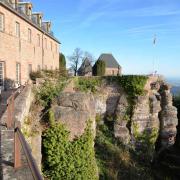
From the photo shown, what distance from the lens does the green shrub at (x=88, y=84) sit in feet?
66.3

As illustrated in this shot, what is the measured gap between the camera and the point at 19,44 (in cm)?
2234

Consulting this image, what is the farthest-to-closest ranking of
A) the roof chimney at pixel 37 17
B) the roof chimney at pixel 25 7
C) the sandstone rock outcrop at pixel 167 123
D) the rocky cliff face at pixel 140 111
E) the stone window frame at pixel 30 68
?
the roof chimney at pixel 37 17 → the roof chimney at pixel 25 7 → the stone window frame at pixel 30 68 → the sandstone rock outcrop at pixel 167 123 → the rocky cliff face at pixel 140 111

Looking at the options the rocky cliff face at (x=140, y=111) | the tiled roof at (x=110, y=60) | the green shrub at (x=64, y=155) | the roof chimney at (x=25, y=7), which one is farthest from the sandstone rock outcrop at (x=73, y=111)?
the tiled roof at (x=110, y=60)

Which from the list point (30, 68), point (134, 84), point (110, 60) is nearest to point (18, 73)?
point (30, 68)

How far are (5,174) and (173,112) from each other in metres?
18.6

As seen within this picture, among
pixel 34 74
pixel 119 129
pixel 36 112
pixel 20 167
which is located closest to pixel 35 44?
pixel 34 74

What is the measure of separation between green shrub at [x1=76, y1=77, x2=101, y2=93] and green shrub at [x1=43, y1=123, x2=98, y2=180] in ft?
29.8

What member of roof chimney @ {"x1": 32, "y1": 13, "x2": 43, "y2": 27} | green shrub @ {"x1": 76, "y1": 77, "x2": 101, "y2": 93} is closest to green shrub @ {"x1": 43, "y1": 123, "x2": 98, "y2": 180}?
green shrub @ {"x1": 76, "y1": 77, "x2": 101, "y2": 93}

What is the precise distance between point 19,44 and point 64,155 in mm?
14022

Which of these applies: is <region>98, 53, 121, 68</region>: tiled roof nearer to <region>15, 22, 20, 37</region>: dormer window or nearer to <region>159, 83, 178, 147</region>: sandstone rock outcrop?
<region>15, 22, 20, 37</region>: dormer window

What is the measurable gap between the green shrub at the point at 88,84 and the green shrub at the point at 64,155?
9089 mm

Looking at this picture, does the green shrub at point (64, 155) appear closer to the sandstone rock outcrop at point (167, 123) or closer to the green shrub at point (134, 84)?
the green shrub at point (134, 84)

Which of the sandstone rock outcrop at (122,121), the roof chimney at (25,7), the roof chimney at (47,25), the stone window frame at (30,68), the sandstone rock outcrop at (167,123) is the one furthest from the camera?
the roof chimney at (47,25)

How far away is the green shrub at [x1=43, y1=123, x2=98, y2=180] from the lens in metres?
10.5
